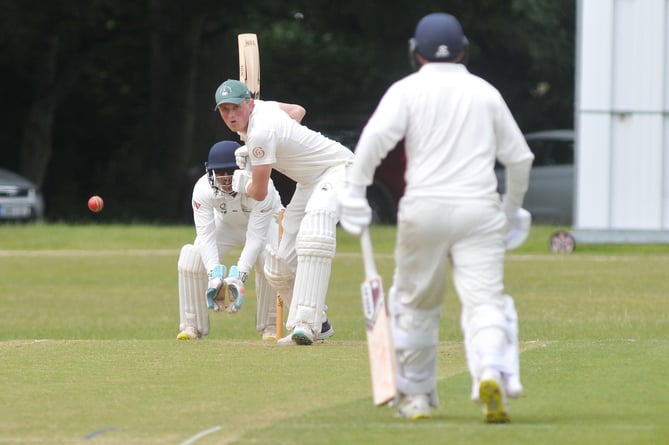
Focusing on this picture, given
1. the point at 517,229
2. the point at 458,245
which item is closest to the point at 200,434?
the point at 458,245

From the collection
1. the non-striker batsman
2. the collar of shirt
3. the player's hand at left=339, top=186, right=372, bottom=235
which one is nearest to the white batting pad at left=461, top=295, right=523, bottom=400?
the non-striker batsman

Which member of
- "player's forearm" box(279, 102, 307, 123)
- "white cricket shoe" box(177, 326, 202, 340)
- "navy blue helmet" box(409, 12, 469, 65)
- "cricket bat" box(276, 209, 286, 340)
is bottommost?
"white cricket shoe" box(177, 326, 202, 340)

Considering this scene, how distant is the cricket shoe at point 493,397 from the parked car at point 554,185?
21024mm

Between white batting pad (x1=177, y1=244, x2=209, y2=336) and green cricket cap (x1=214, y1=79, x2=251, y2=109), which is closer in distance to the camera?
green cricket cap (x1=214, y1=79, x2=251, y2=109)

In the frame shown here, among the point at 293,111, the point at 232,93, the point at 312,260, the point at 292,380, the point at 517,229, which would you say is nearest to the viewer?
the point at 517,229

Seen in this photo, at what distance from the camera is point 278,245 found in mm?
10523

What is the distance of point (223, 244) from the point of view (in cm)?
1091

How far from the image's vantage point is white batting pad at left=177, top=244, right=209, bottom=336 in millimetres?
10734

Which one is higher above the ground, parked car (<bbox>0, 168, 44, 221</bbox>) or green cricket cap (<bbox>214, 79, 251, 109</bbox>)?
green cricket cap (<bbox>214, 79, 251, 109</bbox>)

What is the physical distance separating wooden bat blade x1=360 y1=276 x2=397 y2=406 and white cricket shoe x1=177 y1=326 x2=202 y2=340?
4.15 meters

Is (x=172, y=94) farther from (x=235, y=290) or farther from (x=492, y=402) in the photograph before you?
(x=492, y=402)

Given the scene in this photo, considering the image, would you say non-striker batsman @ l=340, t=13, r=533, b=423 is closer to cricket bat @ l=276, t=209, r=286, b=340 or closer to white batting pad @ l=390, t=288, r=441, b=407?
white batting pad @ l=390, t=288, r=441, b=407

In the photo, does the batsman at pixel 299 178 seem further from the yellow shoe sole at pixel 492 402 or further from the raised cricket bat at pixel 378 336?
the yellow shoe sole at pixel 492 402

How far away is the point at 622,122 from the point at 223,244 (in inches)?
470
